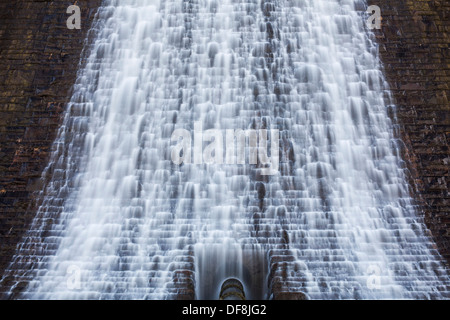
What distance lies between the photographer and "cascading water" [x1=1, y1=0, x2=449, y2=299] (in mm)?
6594

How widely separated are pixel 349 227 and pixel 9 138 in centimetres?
632

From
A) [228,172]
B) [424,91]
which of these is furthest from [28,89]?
[424,91]

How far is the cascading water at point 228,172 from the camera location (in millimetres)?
6594

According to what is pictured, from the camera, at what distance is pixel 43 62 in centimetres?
834

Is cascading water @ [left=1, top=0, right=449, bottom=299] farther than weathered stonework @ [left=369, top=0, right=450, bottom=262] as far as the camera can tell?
No

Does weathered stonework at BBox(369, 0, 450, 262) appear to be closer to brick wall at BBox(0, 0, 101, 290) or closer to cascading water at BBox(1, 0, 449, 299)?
cascading water at BBox(1, 0, 449, 299)

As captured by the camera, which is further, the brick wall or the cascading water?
the brick wall

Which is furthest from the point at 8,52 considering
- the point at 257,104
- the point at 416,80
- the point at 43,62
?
the point at 416,80

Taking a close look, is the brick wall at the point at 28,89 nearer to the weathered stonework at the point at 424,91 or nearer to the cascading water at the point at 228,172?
the cascading water at the point at 228,172

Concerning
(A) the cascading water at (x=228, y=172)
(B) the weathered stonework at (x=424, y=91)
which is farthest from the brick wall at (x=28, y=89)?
(B) the weathered stonework at (x=424, y=91)

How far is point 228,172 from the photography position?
24.4 feet

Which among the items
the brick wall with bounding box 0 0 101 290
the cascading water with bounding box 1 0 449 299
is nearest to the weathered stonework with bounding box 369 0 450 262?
the cascading water with bounding box 1 0 449 299

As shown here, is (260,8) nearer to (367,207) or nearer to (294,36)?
(294,36)

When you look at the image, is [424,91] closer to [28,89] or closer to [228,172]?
[228,172]
